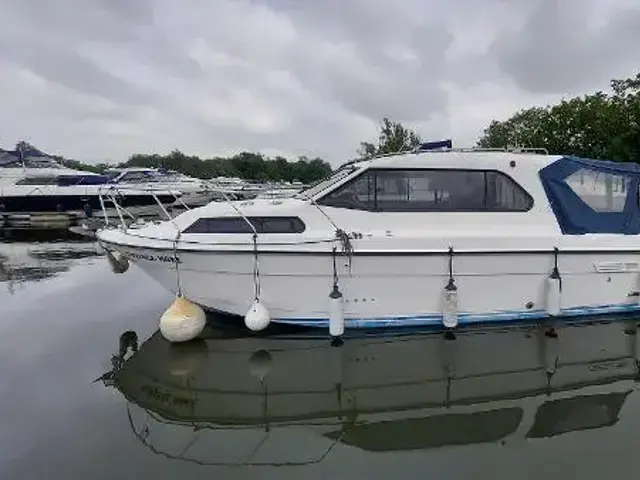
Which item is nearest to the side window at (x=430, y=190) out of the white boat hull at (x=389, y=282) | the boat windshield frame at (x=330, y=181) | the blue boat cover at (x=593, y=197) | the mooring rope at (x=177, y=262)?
the boat windshield frame at (x=330, y=181)

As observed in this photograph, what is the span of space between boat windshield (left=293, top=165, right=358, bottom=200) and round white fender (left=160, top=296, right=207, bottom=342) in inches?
76.3

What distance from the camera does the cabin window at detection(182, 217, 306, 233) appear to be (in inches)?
243

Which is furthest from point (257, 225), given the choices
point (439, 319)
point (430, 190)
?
point (439, 319)

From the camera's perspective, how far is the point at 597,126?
73.5ft

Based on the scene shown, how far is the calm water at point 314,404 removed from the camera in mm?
3871

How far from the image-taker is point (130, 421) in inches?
179

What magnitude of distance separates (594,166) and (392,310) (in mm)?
3293

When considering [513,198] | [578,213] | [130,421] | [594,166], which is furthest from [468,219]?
[130,421]

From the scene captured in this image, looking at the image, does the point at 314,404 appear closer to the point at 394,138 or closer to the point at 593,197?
the point at 593,197

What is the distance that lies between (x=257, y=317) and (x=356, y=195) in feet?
6.16

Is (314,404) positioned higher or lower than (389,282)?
lower

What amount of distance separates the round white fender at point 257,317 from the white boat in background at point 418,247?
0.19m

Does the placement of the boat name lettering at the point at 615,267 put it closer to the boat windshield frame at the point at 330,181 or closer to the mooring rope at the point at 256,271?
the boat windshield frame at the point at 330,181

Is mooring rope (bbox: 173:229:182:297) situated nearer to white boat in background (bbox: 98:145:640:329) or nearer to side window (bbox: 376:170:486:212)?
white boat in background (bbox: 98:145:640:329)
